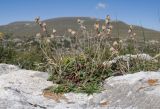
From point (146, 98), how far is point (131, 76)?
963 mm

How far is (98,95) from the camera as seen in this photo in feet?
19.5

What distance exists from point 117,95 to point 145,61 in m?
1.96

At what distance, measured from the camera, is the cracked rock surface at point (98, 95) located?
5176mm

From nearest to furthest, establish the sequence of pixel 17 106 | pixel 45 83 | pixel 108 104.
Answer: pixel 17 106, pixel 108 104, pixel 45 83

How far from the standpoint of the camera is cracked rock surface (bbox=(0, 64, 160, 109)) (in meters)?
5.18

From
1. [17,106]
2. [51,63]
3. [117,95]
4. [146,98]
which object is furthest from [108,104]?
[51,63]

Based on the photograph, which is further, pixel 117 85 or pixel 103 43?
pixel 103 43

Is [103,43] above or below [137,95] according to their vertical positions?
above

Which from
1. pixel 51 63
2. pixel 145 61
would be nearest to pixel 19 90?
pixel 51 63

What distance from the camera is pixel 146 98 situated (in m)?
5.16

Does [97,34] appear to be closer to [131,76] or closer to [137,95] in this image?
[131,76]

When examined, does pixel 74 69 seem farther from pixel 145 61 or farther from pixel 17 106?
pixel 17 106

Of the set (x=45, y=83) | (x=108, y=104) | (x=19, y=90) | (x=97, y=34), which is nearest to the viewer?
(x=108, y=104)

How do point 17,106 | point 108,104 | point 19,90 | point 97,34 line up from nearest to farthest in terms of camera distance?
point 17,106
point 108,104
point 19,90
point 97,34
